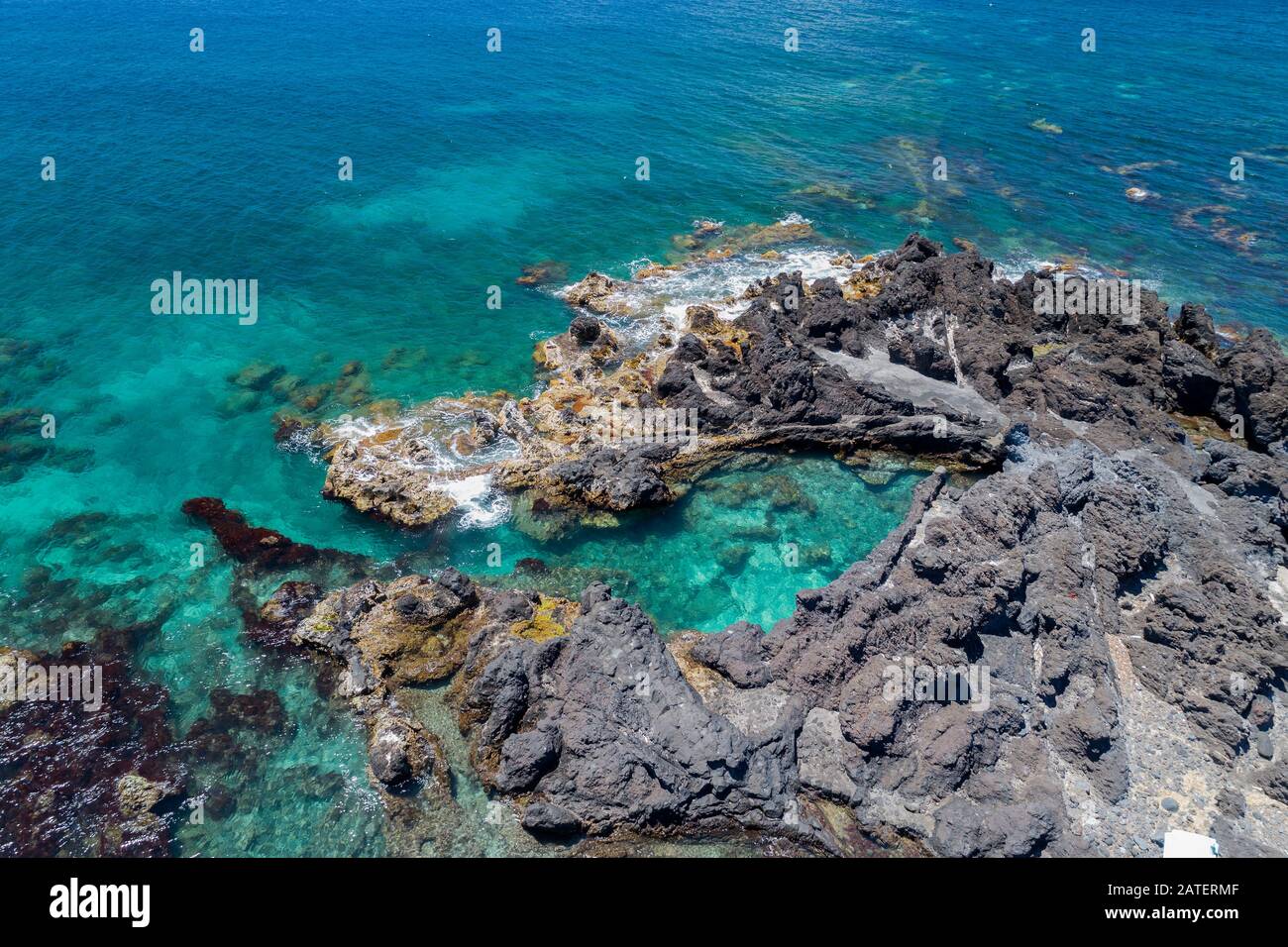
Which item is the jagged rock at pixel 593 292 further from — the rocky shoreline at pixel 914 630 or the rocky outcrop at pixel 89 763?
the rocky outcrop at pixel 89 763

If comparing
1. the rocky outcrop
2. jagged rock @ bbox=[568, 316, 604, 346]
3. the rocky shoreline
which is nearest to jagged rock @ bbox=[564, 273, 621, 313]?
jagged rock @ bbox=[568, 316, 604, 346]

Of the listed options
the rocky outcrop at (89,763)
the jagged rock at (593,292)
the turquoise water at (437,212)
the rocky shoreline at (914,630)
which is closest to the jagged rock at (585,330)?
the turquoise water at (437,212)

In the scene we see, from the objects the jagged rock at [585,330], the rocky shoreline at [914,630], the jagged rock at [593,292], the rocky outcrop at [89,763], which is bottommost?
the rocky outcrop at [89,763]

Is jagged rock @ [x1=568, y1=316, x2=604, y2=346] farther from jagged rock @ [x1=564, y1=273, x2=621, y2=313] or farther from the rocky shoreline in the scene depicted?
the rocky shoreline

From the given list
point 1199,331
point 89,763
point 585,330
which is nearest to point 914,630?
point 585,330

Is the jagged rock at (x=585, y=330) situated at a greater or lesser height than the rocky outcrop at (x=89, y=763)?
greater

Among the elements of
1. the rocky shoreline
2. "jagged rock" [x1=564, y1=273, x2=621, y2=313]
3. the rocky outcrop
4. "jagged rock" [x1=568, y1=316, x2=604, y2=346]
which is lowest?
the rocky outcrop

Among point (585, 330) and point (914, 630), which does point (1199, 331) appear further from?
point (585, 330)
